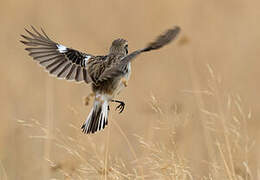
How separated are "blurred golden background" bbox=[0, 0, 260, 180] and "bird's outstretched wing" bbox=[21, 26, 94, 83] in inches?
16.8

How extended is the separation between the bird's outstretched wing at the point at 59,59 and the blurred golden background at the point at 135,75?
426 millimetres

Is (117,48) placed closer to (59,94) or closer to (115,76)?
Answer: (115,76)

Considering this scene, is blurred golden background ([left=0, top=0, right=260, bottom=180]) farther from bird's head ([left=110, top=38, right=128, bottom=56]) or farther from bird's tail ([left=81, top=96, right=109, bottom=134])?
bird's head ([left=110, top=38, right=128, bottom=56])

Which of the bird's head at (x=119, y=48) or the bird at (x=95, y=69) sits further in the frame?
the bird's head at (x=119, y=48)

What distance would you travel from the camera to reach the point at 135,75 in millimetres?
8695

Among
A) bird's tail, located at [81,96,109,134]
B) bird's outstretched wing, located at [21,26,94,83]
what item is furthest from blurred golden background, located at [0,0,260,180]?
bird's outstretched wing, located at [21,26,94,83]

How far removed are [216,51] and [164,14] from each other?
3.83 feet

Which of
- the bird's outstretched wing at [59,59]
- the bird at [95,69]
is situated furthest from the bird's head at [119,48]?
the bird's outstretched wing at [59,59]

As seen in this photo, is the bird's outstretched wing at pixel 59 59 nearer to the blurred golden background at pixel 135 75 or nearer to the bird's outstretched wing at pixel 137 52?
the bird's outstretched wing at pixel 137 52

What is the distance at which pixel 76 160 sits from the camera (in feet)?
12.6

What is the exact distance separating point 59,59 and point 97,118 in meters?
0.56

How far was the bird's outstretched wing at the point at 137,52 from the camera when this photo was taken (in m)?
3.93

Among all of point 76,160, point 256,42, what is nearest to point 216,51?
point 256,42

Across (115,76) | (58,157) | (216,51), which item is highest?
(216,51)
